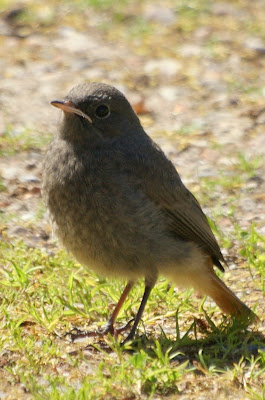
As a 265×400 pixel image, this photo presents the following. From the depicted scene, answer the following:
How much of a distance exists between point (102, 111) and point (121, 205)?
704mm

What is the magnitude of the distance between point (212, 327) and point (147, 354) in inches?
22.0

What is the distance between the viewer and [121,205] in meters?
5.19

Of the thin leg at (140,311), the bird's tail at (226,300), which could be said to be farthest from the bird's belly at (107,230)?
the bird's tail at (226,300)

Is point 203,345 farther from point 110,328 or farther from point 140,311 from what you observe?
point 110,328

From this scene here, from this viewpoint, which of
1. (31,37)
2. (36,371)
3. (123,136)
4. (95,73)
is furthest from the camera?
(31,37)

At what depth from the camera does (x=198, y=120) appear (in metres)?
8.95

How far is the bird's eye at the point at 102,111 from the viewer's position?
547cm

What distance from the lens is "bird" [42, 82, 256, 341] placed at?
518 centimetres

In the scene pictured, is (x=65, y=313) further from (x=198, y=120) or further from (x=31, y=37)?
(x=31, y=37)

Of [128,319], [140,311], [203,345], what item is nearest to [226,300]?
[203,345]

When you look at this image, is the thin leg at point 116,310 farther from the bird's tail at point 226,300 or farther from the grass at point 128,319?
the bird's tail at point 226,300

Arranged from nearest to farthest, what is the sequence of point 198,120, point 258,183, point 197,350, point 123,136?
point 197,350, point 123,136, point 258,183, point 198,120

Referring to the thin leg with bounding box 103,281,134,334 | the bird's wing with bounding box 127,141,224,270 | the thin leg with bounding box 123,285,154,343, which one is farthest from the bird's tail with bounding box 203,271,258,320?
the thin leg with bounding box 103,281,134,334

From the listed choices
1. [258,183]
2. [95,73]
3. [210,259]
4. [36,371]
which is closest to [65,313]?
[36,371]
